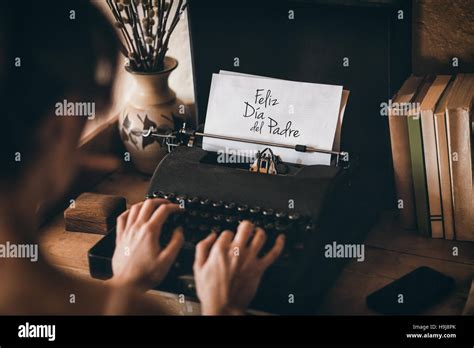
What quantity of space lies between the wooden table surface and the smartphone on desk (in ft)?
0.06

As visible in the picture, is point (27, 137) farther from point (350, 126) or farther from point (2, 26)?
point (350, 126)

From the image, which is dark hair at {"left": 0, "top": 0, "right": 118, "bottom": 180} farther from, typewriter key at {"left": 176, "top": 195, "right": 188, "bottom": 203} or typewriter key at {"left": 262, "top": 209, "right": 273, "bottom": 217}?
typewriter key at {"left": 262, "top": 209, "right": 273, "bottom": 217}

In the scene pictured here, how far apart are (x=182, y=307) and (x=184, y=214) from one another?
204mm

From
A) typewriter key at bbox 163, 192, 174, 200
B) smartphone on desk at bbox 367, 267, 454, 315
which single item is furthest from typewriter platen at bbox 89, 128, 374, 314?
smartphone on desk at bbox 367, 267, 454, 315

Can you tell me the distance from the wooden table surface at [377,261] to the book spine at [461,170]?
4 centimetres

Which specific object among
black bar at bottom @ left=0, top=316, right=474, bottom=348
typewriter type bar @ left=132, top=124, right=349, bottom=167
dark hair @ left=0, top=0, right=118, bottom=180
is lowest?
black bar at bottom @ left=0, top=316, right=474, bottom=348

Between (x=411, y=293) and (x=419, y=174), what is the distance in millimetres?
304

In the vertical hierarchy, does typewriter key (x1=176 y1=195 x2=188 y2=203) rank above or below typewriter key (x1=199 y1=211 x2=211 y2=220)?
above

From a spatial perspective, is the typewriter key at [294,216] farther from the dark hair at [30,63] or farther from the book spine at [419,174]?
the dark hair at [30,63]

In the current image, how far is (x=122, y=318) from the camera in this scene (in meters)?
1.25

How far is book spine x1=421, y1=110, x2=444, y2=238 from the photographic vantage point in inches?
56.9

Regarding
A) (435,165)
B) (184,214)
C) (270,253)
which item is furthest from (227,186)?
(435,165)

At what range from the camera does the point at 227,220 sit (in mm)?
1398

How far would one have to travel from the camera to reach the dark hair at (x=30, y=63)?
3.16 ft
